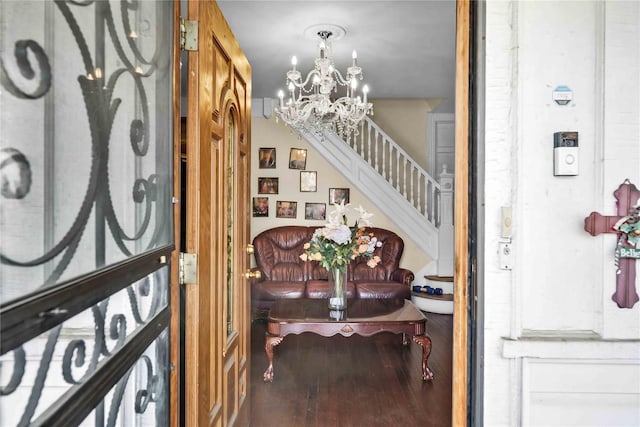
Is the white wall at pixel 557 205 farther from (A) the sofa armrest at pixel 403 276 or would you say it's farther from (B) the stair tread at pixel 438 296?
(B) the stair tread at pixel 438 296

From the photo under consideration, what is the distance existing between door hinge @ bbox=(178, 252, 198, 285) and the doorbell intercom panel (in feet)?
4.35

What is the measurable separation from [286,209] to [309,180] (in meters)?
0.53

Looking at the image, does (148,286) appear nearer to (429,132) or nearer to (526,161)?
(526,161)

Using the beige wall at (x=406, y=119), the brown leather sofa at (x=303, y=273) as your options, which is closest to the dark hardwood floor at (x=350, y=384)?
the brown leather sofa at (x=303, y=273)

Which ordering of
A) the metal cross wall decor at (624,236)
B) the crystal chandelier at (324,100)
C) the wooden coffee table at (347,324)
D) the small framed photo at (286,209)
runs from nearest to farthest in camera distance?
the metal cross wall decor at (624,236) → the wooden coffee table at (347,324) → the crystal chandelier at (324,100) → the small framed photo at (286,209)

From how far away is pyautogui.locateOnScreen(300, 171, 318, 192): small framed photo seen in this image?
6.71m

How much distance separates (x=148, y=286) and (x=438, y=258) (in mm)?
5589

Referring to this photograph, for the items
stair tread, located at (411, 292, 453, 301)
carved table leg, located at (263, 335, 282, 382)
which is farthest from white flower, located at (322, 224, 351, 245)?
stair tread, located at (411, 292, 453, 301)

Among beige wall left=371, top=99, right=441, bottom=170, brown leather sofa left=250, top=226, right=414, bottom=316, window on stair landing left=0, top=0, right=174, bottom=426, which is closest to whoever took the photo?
window on stair landing left=0, top=0, right=174, bottom=426

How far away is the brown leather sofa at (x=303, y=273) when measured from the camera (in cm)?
577

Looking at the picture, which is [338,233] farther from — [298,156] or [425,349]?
[298,156]

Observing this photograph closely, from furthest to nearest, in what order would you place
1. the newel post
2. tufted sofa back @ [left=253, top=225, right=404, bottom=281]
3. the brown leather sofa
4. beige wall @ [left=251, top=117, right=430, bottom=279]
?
beige wall @ [left=251, top=117, right=430, bottom=279] → the newel post → tufted sofa back @ [left=253, top=225, right=404, bottom=281] → the brown leather sofa

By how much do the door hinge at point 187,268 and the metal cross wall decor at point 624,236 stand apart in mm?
1389

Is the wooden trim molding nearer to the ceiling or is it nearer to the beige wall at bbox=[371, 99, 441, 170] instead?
the ceiling
